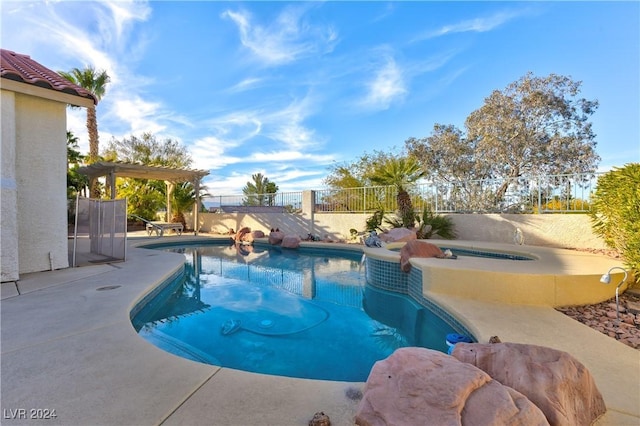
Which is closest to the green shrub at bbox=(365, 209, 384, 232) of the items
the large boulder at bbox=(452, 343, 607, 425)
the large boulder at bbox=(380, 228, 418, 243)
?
the large boulder at bbox=(380, 228, 418, 243)

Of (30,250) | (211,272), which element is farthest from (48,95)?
(211,272)

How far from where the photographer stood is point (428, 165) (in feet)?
64.3

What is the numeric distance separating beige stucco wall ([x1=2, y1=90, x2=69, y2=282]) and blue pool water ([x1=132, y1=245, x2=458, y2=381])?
2.76 meters

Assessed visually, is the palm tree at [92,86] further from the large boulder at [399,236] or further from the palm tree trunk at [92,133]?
the large boulder at [399,236]

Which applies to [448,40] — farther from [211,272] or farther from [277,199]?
[211,272]

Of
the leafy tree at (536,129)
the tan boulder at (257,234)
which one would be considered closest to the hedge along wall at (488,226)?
the tan boulder at (257,234)

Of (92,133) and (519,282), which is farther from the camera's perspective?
(92,133)

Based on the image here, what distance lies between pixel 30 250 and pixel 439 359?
26.3ft

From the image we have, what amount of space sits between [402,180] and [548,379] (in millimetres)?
11464

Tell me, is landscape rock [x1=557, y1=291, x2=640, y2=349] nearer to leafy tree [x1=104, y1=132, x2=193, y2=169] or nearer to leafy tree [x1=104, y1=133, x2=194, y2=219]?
leafy tree [x1=104, y1=133, x2=194, y2=219]

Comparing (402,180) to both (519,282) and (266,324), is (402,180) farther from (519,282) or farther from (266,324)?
(266,324)

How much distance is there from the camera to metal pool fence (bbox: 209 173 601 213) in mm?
8891

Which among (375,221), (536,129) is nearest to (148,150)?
(375,221)

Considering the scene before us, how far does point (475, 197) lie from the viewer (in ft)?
36.2
